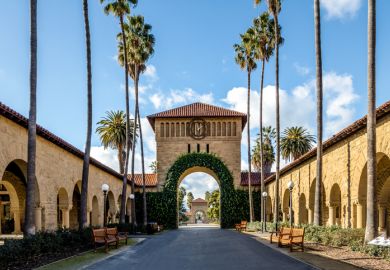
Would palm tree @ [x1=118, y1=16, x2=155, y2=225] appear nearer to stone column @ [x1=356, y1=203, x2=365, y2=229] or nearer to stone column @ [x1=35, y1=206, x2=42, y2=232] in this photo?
stone column @ [x1=35, y1=206, x2=42, y2=232]

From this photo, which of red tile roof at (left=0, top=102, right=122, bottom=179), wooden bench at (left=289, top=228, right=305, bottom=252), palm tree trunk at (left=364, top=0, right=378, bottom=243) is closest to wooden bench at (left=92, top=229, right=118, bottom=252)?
red tile roof at (left=0, top=102, right=122, bottom=179)

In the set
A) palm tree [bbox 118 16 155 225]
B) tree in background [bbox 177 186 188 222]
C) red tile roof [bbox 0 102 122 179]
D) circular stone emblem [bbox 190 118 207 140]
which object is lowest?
tree in background [bbox 177 186 188 222]

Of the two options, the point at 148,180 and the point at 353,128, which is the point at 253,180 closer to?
the point at 148,180

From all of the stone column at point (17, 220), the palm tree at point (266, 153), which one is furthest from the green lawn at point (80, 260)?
the palm tree at point (266, 153)

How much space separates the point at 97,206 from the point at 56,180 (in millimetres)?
11632

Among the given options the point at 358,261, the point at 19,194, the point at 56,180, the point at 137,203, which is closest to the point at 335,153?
the point at 358,261

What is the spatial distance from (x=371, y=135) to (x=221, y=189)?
112 ft

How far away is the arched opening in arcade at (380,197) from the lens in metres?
21.2

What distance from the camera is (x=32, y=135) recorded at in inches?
642

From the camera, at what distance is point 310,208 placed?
104 ft

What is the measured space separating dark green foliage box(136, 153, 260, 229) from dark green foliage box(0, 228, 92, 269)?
28657 mm

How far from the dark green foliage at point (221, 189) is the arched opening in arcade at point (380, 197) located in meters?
26.1

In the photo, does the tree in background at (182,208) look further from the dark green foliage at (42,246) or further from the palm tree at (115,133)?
the dark green foliage at (42,246)

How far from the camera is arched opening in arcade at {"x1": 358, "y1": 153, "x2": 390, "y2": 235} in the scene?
21.2 metres
